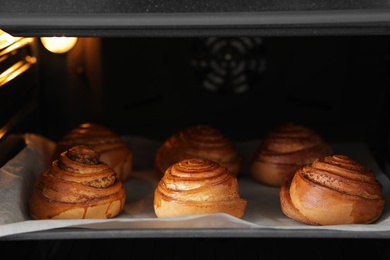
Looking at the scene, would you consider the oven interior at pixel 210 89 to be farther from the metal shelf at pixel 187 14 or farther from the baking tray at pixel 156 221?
the metal shelf at pixel 187 14

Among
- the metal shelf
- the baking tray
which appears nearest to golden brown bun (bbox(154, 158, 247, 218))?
the baking tray

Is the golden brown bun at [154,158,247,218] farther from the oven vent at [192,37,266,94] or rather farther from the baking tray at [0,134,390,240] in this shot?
the oven vent at [192,37,266,94]

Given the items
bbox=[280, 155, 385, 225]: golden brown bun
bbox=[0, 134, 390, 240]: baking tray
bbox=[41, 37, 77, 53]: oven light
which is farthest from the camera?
bbox=[41, 37, 77, 53]: oven light

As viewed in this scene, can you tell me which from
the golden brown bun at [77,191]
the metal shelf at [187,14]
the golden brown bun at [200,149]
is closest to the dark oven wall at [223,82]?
the golden brown bun at [200,149]

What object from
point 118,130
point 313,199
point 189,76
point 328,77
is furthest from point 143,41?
point 313,199

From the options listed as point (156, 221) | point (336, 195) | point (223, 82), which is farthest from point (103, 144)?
point (336, 195)
